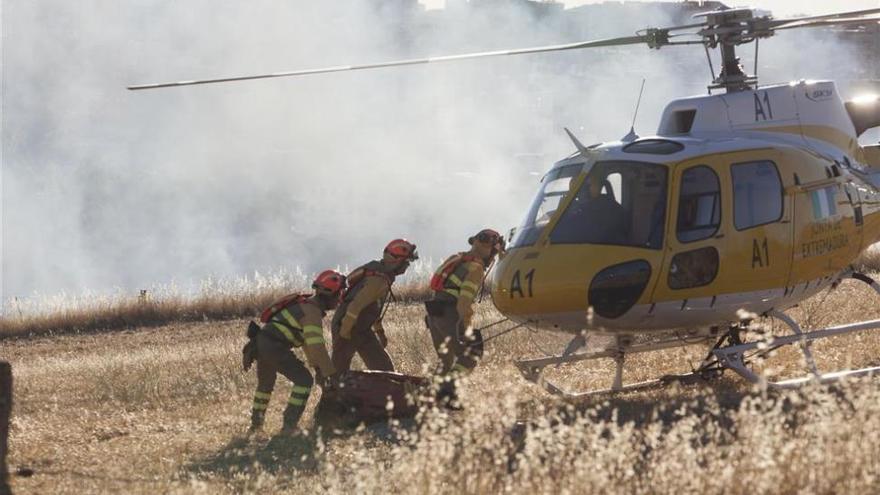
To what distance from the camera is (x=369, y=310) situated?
44.8 ft

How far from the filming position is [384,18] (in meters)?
59.0

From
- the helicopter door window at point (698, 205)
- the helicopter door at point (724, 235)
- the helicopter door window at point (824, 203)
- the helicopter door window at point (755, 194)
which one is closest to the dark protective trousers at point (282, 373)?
the helicopter door at point (724, 235)

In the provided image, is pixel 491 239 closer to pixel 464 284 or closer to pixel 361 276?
pixel 464 284

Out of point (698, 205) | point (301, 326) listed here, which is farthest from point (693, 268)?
point (301, 326)

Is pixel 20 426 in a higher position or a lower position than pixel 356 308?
lower

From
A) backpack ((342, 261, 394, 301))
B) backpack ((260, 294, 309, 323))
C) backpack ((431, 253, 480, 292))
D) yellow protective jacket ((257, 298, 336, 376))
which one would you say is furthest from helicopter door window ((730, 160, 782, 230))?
backpack ((260, 294, 309, 323))

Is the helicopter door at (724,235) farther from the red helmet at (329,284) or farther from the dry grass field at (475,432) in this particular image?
the red helmet at (329,284)

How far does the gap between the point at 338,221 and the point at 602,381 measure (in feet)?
203

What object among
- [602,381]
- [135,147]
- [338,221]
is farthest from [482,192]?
[602,381]

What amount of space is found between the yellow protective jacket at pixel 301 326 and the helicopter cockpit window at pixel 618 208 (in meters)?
2.25

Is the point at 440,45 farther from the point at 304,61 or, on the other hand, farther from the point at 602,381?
the point at 602,381

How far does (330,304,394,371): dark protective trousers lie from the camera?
1366 cm

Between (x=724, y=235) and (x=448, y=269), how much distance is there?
2793 millimetres

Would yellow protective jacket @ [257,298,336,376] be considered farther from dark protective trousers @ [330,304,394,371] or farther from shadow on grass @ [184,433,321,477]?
dark protective trousers @ [330,304,394,371]
